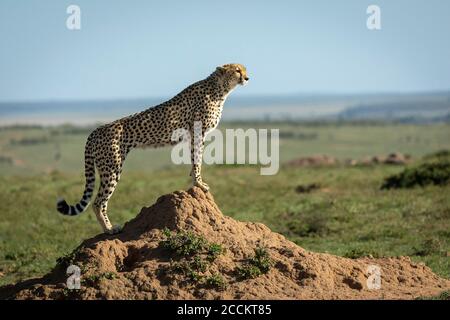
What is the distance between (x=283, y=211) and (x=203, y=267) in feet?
28.0

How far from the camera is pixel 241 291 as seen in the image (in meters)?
8.60

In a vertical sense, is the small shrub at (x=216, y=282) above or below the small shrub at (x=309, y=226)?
above

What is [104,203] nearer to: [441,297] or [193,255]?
[193,255]

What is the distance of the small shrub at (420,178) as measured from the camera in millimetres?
19734

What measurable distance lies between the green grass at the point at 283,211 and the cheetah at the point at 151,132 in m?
2.68

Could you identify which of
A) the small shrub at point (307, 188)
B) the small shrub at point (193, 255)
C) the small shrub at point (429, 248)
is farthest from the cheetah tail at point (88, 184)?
the small shrub at point (307, 188)

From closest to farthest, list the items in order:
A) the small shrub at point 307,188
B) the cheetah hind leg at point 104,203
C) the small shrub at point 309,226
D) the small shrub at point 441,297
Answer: the small shrub at point 441,297, the cheetah hind leg at point 104,203, the small shrub at point 309,226, the small shrub at point 307,188

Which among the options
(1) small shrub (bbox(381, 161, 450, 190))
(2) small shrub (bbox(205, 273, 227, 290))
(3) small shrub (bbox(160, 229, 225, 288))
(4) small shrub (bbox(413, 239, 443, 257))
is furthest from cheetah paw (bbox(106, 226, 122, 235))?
(1) small shrub (bbox(381, 161, 450, 190))

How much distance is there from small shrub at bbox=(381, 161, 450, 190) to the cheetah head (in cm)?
1040

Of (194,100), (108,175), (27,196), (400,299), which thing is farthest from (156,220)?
(27,196)

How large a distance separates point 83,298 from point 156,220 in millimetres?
1417

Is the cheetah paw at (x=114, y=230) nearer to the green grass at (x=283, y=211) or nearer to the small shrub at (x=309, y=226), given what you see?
the green grass at (x=283, y=211)

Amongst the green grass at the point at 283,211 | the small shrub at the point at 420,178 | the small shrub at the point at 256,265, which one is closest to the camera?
the small shrub at the point at 256,265

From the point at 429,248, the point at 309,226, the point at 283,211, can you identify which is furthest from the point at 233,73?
the point at 283,211
